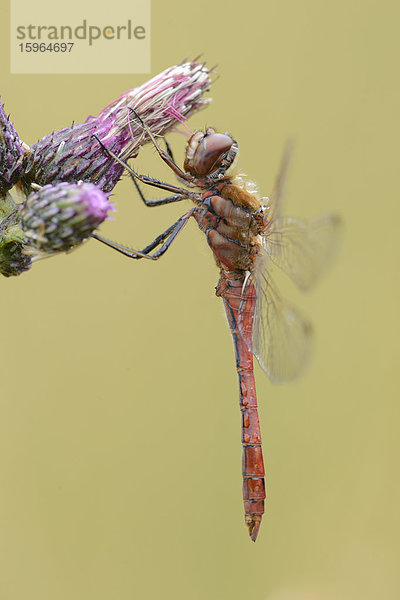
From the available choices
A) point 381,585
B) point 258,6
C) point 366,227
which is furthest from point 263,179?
point 381,585

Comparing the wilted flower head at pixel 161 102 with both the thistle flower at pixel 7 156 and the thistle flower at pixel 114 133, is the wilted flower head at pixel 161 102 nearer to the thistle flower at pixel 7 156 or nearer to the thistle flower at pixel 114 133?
the thistle flower at pixel 114 133

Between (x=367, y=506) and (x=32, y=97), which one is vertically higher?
(x=32, y=97)

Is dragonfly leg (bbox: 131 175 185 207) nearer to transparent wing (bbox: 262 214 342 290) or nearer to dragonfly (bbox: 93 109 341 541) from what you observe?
dragonfly (bbox: 93 109 341 541)

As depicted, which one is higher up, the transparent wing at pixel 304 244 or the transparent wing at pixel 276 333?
the transparent wing at pixel 304 244

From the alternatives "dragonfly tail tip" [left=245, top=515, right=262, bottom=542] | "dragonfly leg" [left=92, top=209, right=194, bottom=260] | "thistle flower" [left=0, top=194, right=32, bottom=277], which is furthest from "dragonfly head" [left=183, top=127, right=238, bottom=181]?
"dragonfly tail tip" [left=245, top=515, right=262, bottom=542]

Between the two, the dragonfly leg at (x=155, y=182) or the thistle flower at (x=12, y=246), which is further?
the dragonfly leg at (x=155, y=182)

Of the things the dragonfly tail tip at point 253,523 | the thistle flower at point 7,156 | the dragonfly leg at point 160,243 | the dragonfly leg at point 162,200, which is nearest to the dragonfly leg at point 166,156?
the dragonfly leg at point 162,200

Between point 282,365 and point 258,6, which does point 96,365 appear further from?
point 258,6
